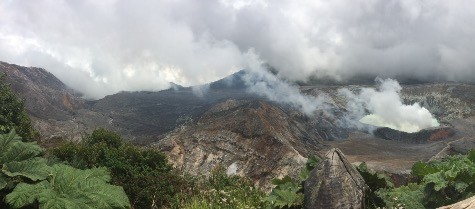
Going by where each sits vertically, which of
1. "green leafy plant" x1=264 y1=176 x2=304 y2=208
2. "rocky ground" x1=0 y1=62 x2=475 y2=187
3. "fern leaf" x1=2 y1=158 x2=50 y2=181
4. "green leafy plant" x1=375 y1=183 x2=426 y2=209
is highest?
"rocky ground" x1=0 y1=62 x2=475 y2=187

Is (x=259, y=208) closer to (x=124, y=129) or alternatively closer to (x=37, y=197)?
(x=37, y=197)

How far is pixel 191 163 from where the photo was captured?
53.5m

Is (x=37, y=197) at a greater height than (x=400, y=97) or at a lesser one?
lesser

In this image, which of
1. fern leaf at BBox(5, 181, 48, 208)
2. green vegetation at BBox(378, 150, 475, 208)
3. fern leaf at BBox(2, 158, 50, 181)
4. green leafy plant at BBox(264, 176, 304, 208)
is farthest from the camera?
green leafy plant at BBox(264, 176, 304, 208)

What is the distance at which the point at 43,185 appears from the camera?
23.5ft

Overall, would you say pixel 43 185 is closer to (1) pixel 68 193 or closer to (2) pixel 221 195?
(1) pixel 68 193

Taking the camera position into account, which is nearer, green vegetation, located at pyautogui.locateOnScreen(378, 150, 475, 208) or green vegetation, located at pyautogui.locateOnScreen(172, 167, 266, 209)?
green vegetation, located at pyautogui.locateOnScreen(378, 150, 475, 208)

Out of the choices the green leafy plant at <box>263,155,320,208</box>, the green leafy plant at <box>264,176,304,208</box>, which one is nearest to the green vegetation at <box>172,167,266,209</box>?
the green leafy plant at <box>263,155,320,208</box>

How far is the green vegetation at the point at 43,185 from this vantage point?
6.80 metres

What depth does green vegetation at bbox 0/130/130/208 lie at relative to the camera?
6.80 metres

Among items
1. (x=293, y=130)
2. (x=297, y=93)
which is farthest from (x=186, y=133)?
(x=297, y=93)

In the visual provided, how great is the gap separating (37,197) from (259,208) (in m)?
3.85

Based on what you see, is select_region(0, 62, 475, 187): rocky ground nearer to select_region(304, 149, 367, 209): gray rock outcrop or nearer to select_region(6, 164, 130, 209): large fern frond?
select_region(304, 149, 367, 209): gray rock outcrop

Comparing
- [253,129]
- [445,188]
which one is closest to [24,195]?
[445,188]
